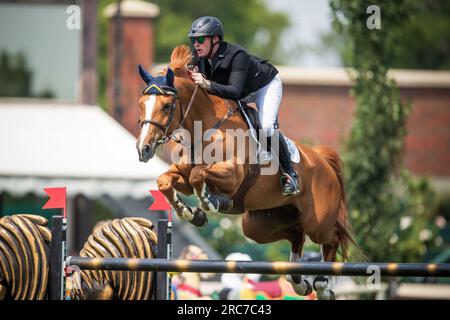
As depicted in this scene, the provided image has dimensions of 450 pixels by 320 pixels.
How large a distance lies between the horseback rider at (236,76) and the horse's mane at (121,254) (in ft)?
2.92

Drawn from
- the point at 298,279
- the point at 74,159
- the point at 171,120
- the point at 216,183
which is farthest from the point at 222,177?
the point at 74,159

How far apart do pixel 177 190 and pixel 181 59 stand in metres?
0.79

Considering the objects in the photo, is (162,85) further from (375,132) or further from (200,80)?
(375,132)

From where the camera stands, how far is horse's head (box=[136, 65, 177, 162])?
5.11 meters

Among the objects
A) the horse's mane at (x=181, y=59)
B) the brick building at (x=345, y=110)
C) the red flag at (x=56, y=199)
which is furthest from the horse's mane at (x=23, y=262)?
the brick building at (x=345, y=110)

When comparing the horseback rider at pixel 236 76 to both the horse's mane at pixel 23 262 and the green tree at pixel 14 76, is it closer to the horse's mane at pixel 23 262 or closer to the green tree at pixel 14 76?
the horse's mane at pixel 23 262

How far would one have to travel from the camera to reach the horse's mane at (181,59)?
5.58m

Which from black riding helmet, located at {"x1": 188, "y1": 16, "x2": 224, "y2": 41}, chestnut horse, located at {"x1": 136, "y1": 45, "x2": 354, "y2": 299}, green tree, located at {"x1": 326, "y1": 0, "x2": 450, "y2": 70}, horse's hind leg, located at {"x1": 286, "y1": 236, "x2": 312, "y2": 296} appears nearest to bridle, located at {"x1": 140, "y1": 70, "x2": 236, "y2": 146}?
chestnut horse, located at {"x1": 136, "y1": 45, "x2": 354, "y2": 299}

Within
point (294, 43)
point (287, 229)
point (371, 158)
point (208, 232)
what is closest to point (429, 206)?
point (208, 232)

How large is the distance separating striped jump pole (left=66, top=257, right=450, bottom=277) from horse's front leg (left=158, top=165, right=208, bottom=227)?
0.46 metres

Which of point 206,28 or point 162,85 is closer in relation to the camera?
point 162,85

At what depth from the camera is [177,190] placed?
5457mm
